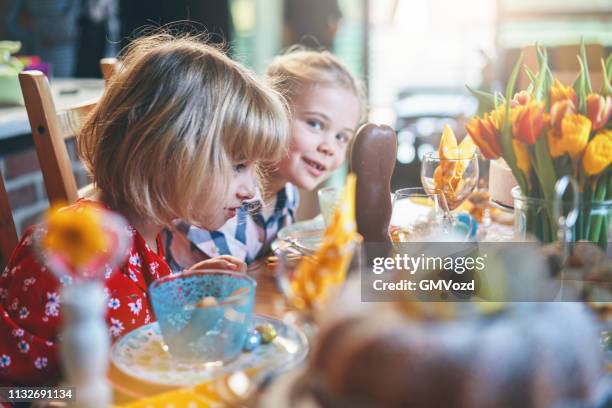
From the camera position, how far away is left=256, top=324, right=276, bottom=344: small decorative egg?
0.78 metres

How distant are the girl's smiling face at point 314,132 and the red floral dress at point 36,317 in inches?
31.0

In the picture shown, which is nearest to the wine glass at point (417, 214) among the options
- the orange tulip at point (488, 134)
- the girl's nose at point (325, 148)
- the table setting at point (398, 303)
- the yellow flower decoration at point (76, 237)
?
the table setting at point (398, 303)

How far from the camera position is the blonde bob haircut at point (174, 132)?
112 centimetres

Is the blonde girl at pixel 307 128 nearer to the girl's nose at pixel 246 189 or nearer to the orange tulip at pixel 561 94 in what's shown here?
the girl's nose at pixel 246 189

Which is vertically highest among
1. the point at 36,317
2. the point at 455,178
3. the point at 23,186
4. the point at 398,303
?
the point at 398,303

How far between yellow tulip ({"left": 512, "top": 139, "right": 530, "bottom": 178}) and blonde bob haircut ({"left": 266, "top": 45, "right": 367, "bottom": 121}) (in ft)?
2.89

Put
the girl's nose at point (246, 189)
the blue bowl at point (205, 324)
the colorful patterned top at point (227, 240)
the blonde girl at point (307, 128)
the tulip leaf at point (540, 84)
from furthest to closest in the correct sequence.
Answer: the blonde girl at point (307, 128)
the colorful patterned top at point (227, 240)
the girl's nose at point (246, 189)
the tulip leaf at point (540, 84)
the blue bowl at point (205, 324)

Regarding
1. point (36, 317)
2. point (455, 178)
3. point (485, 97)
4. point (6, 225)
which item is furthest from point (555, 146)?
point (6, 225)

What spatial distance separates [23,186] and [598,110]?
6.10 feet

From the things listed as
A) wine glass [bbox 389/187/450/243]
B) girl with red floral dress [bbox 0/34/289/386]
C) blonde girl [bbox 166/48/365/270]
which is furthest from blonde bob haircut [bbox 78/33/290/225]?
blonde girl [bbox 166/48/365/270]

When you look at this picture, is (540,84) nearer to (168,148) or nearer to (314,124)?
(168,148)

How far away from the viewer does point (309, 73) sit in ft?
5.87

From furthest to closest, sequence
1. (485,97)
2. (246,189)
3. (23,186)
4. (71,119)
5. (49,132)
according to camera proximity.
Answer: (23,186)
(71,119)
(49,132)
(246,189)
(485,97)
